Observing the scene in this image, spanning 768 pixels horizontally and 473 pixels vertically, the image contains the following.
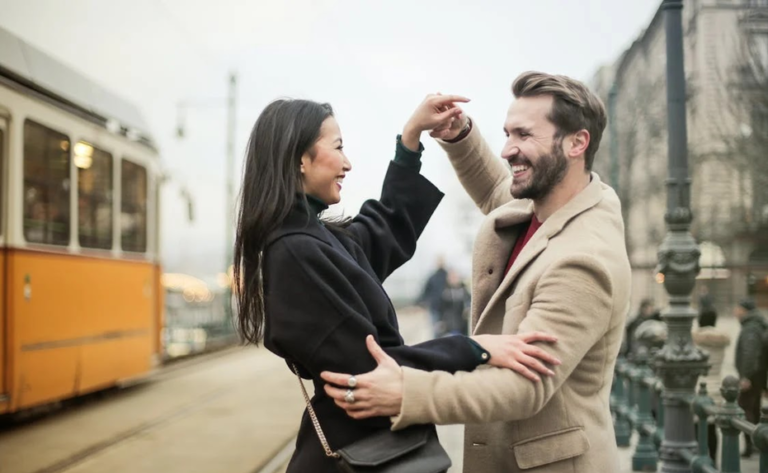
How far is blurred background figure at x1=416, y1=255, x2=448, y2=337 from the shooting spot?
60.1 ft

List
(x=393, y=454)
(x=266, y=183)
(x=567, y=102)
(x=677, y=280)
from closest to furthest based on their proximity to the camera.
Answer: (x=393, y=454), (x=266, y=183), (x=567, y=102), (x=677, y=280)

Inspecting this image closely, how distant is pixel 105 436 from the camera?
29.8 ft

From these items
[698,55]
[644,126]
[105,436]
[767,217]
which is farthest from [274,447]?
[698,55]

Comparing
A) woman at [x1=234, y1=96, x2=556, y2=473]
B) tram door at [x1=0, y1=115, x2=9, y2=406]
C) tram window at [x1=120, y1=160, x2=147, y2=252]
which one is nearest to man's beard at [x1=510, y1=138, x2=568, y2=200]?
woman at [x1=234, y1=96, x2=556, y2=473]

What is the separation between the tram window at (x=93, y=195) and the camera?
10.6m

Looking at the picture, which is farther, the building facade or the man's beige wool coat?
the building facade

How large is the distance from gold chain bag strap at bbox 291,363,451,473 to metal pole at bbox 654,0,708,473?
4366 millimetres

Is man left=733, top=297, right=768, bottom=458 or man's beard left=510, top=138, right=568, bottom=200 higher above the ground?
man's beard left=510, top=138, right=568, bottom=200

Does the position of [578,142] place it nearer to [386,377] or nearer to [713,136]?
[386,377]

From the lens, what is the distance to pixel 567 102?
8.07 feet

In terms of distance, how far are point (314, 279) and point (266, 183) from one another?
336 mm

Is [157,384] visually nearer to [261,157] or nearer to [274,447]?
[274,447]

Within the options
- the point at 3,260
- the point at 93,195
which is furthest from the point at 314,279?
the point at 93,195

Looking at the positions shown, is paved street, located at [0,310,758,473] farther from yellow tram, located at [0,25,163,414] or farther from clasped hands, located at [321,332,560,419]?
clasped hands, located at [321,332,560,419]
